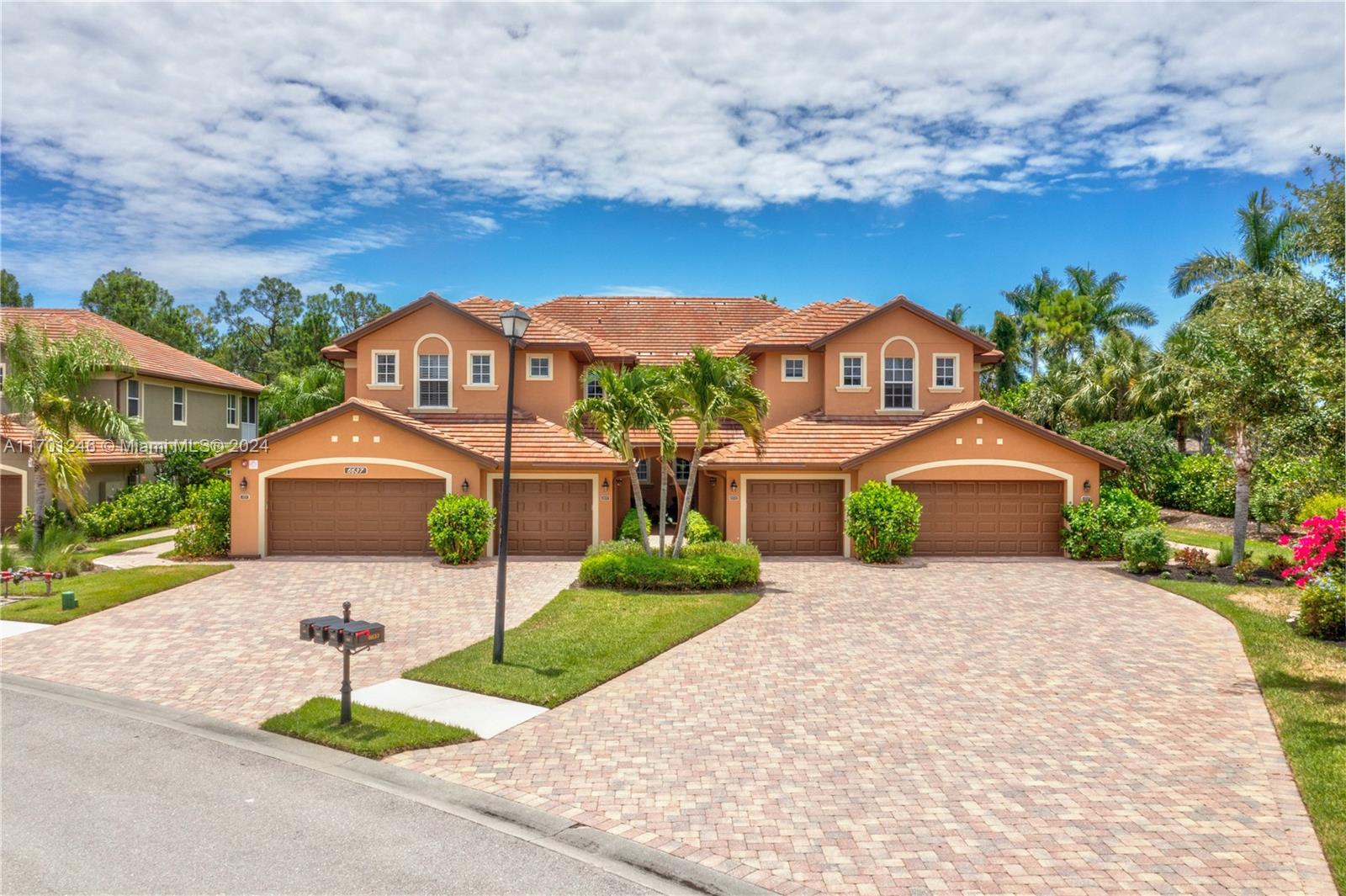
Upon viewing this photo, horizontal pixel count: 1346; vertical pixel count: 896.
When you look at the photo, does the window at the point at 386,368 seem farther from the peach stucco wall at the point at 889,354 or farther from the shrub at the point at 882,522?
the shrub at the point at 882,522

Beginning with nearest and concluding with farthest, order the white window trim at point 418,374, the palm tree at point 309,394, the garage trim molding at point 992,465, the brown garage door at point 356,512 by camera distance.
→ the brown garage door at point 356,512 → the garage trim molding at point 992,465 → the white window trim at point 418,374 → the palm tree at point 309,394

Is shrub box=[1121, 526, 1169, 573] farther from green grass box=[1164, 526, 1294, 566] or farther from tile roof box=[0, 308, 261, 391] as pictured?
tile roof box=[0, 308, 261, 391]

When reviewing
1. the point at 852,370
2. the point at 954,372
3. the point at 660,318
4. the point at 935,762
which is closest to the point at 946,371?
the point at 954,372

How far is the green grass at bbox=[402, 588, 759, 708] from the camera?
10.5 m

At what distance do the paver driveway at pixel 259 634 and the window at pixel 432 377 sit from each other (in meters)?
6.43

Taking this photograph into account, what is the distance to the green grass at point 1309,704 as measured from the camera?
695cm

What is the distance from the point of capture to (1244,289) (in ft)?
38.3

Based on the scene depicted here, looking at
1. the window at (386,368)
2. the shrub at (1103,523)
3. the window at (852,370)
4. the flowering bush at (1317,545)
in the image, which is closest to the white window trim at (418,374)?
the window at (386,368)

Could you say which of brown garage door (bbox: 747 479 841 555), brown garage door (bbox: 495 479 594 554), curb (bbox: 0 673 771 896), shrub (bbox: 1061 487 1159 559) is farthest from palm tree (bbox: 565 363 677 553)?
shrub (bbox: 1061 487 1159 559)

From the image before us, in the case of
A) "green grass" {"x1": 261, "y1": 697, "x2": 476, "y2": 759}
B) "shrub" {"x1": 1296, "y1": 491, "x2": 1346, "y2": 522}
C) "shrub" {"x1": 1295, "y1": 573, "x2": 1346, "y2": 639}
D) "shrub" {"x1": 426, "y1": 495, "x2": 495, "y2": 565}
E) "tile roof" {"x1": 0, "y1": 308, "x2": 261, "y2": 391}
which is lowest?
"green grass" {"x1": 261, "y1": 697, "x2": 476, "y2": 759}

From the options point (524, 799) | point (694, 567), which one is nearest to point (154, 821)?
point (524, 799)

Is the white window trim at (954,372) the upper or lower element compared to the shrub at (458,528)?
upper

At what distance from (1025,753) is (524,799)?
5.22 meters

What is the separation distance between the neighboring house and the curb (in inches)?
456
